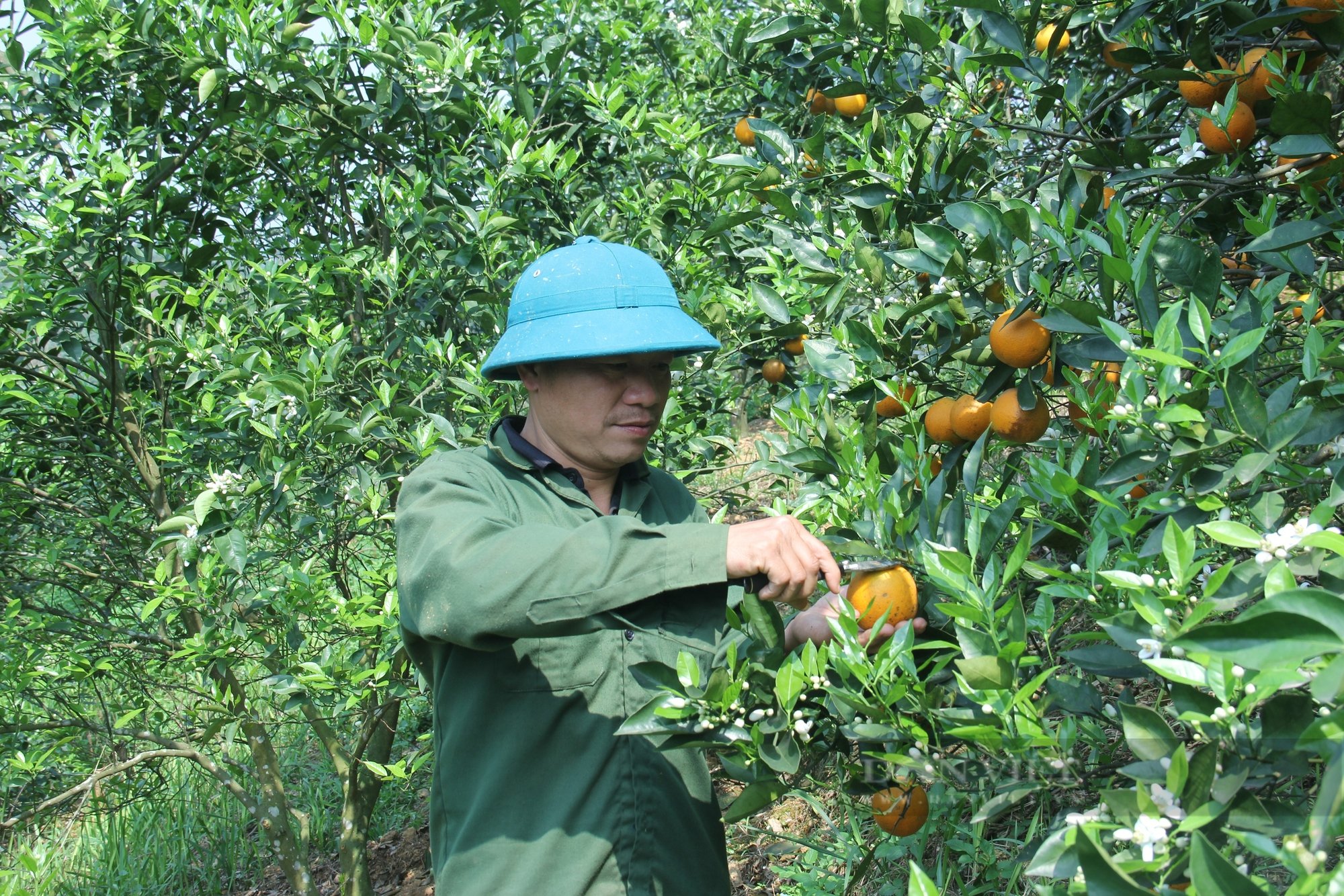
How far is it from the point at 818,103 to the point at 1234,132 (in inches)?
45.0

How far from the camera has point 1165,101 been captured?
168 centimetres

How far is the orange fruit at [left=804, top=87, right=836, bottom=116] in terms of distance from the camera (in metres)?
2.34

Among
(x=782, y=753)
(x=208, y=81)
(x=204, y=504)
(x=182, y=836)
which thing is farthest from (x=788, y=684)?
(x=182, y=836)

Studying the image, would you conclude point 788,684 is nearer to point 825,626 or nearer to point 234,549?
point 825,626

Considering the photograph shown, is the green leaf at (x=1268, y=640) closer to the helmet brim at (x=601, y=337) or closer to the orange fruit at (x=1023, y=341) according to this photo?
the orange fruit at (x=1023, y=341)

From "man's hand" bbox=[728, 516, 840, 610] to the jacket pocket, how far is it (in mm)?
430

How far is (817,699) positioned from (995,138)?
1.08m

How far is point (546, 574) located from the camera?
3.95 ft

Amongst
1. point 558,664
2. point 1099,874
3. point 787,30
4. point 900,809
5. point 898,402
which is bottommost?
point 900,809

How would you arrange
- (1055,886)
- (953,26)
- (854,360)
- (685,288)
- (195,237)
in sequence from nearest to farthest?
(1055,886)
(854,360)
(953,26)
(685,288)
(195,237)

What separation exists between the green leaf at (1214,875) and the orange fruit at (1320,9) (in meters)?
1.10

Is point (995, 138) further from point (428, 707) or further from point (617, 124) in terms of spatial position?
point (428, 707)

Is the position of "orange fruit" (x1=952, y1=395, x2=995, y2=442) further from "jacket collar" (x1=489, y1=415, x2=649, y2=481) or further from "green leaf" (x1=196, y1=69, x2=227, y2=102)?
"green leaf" (x1=196, y1=69, x2=227, y2=102)

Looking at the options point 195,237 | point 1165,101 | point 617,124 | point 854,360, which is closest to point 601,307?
point 854,360
